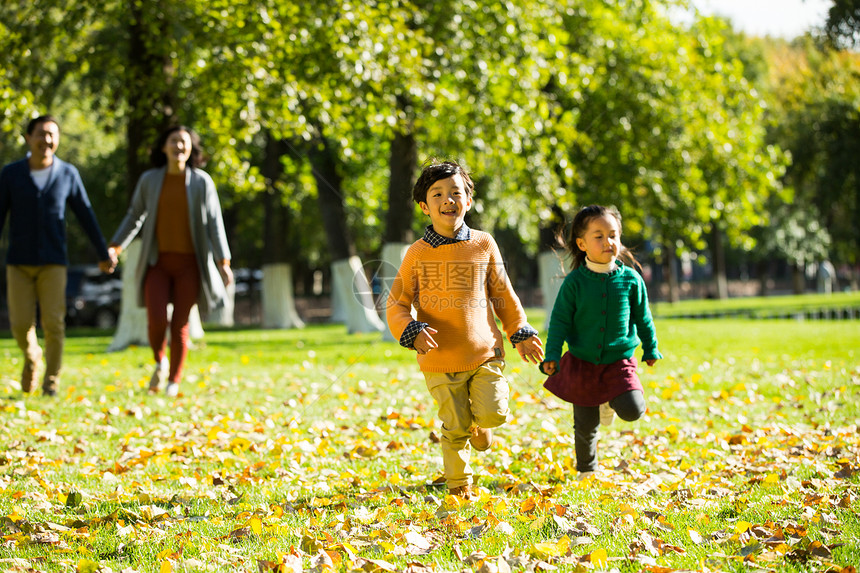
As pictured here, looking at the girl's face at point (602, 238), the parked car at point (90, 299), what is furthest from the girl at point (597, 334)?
the parked car at point (90, 299)

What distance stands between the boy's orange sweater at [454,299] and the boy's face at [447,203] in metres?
0.10

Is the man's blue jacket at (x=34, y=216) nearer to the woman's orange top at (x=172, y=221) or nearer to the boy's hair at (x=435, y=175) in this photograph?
the woman's orange top at (x=172, y=221)

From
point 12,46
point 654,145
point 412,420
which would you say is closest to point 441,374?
point 412,420

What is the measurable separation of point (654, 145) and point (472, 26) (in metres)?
6.65

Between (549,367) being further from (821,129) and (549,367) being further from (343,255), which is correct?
(821,129)

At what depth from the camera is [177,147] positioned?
23.3 ft

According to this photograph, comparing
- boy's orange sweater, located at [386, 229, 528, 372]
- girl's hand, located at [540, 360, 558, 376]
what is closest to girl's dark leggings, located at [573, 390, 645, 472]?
girl's hand, located at [540, 360, 558, 376]

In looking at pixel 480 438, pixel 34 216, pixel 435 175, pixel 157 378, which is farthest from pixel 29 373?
pixel 435 175

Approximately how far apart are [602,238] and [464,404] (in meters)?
1.12

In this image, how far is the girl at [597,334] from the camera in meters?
4.28

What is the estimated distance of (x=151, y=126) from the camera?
41.3 ft

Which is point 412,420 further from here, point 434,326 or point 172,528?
point 172,528

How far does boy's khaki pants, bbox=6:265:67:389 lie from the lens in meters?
6.77

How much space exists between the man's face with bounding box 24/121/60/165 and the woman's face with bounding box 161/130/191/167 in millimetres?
873
